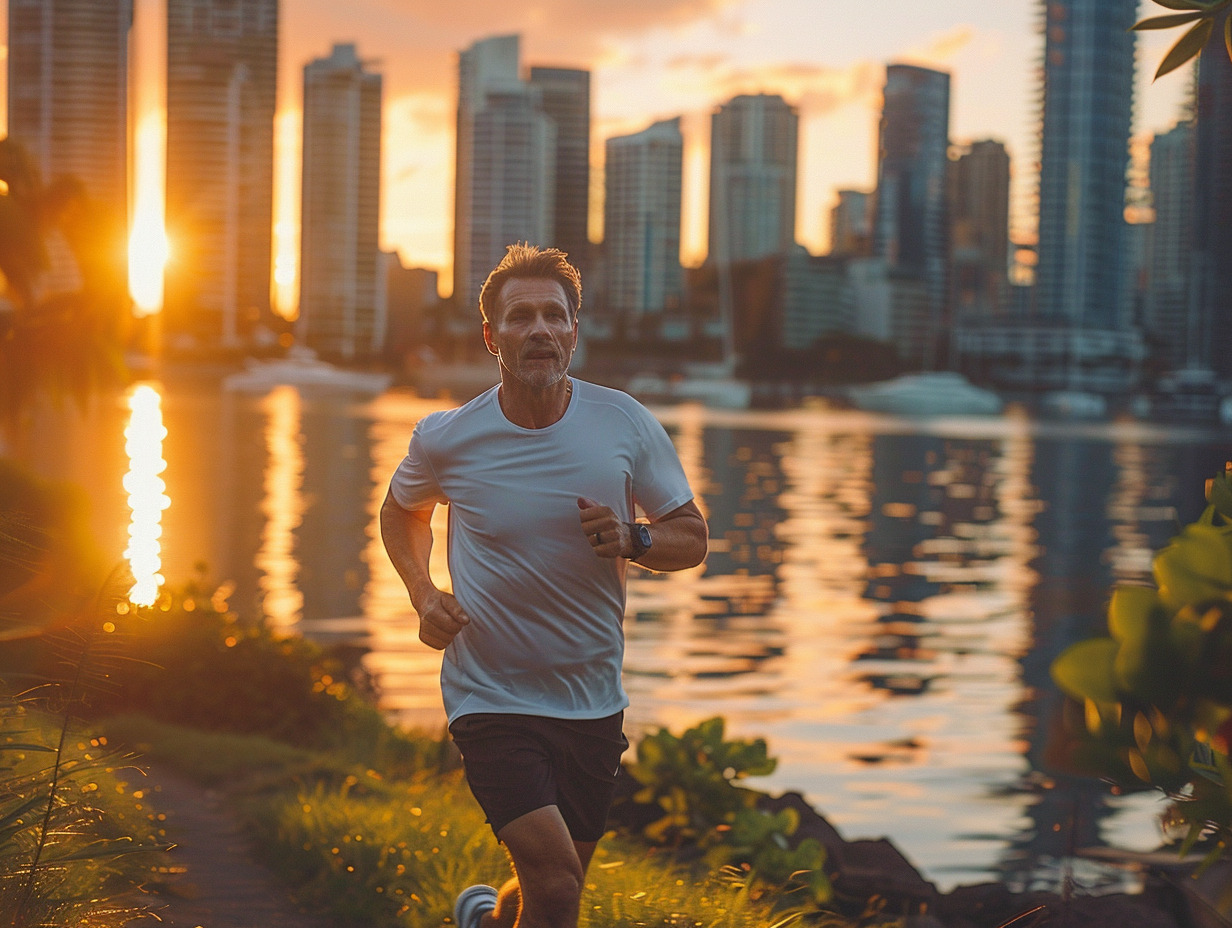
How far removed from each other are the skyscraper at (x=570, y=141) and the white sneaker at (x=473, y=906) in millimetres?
179576

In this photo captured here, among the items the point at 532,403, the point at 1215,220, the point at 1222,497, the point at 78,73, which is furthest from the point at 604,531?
the point at 1215,220

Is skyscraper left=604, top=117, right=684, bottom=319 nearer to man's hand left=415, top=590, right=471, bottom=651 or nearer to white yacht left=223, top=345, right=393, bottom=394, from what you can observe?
white yacht left=223, top=345, right=393, bottom=394

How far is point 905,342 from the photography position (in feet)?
537

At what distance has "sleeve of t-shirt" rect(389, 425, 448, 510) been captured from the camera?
13.2 feet

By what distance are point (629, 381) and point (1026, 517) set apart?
107261 mm

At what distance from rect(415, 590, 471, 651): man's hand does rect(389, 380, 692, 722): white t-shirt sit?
9 cm

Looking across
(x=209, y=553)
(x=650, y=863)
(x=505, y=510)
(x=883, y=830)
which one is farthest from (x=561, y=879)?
(x=209, y=553)

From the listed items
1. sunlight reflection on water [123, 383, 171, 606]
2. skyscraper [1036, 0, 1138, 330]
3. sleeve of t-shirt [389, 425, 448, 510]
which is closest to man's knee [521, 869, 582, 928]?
sleeve of t-shirt [389, 425, 448, 510]

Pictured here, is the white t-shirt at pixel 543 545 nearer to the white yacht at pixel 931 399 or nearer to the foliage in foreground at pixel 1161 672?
the foliage in foreground at pixel 1161 672

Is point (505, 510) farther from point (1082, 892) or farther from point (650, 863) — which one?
point (1082, 892)

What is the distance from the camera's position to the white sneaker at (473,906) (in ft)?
13.8

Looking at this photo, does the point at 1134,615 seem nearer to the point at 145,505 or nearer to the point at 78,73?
the point at 78,73

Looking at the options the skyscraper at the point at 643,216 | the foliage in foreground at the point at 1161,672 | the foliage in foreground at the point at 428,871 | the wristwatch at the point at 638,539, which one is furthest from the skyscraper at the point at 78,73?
the skyscraper at the point at 643,216

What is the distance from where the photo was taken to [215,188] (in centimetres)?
17900
